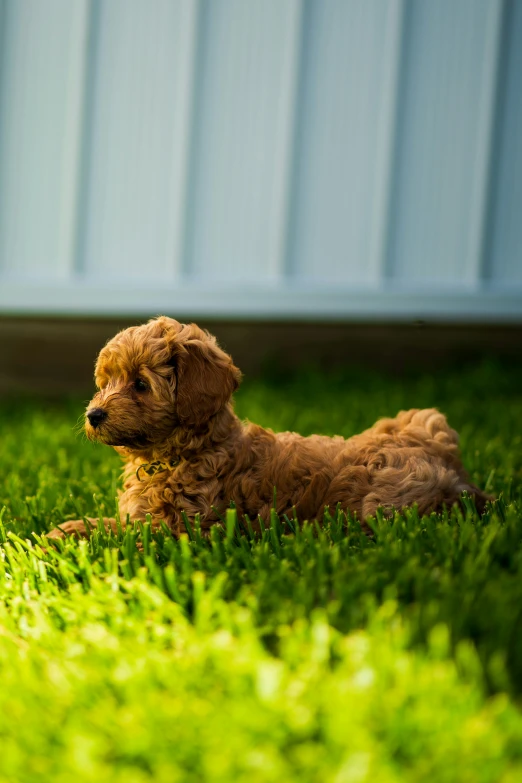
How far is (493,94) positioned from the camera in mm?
6910

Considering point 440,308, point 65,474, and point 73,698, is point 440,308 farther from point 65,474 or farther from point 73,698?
point 73,698

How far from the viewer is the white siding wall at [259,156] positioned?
655cm

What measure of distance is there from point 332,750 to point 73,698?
2.06ft

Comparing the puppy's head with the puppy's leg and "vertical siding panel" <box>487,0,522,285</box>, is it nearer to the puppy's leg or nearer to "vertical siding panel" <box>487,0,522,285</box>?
the puppy's leg

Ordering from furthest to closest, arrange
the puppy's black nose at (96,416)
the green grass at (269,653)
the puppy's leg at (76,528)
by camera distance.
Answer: the puppy's leg at (76,528), the puppy's black nose at (96,416), the green grass at (269,653)

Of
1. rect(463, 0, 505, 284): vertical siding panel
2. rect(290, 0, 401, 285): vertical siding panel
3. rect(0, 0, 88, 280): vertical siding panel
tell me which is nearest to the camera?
rect(0, 0, 88, 280): vertical siding panel

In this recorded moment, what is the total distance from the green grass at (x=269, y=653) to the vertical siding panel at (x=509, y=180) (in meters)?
4.40

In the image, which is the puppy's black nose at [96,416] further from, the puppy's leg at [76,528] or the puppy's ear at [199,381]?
the puppy's leg at [76,528]

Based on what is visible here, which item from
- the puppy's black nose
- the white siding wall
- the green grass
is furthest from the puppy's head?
the white siding wall

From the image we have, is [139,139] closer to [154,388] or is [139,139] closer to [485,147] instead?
[485,147]

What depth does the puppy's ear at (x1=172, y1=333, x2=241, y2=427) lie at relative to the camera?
3033 millimetres

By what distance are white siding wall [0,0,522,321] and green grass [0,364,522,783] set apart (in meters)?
3.77

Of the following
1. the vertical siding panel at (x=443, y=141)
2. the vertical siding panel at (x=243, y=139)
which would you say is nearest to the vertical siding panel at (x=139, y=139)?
the vertical siding panel at (x=243, y=139)

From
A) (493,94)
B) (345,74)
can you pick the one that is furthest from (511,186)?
(345,74)
